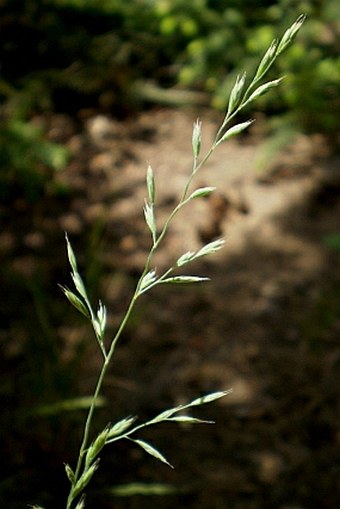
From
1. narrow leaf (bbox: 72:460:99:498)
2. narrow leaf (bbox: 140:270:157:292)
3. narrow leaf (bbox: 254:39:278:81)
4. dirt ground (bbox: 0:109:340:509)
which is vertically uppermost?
→ narrow leaf (bbox: 254:39:278:81)

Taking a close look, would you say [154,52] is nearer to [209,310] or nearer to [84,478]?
[209,310]

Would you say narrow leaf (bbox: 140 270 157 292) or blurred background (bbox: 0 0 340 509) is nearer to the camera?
narrow leaf (bbox: 140 270 157 292)

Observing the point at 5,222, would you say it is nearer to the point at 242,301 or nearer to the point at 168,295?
the point at 168,295

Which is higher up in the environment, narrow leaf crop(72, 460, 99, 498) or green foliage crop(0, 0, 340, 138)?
narrow leaf crop(72, 460, 99, 498)

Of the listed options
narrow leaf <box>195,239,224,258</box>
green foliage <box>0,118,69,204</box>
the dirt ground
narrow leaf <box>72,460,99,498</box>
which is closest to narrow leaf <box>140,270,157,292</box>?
narrow leaf <box>195,239,224,258</box>

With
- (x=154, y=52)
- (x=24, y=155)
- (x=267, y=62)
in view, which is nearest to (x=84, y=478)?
(x=267, y=62)

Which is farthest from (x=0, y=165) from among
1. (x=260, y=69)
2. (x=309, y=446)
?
(x=260, y=69)

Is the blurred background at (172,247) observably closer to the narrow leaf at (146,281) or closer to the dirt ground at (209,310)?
the dirt ground at (209,310)

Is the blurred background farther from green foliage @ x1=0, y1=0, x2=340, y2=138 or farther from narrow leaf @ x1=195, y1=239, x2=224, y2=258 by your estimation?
narrow leaf @ x1=195, y1=239, x2=224, y2=258
